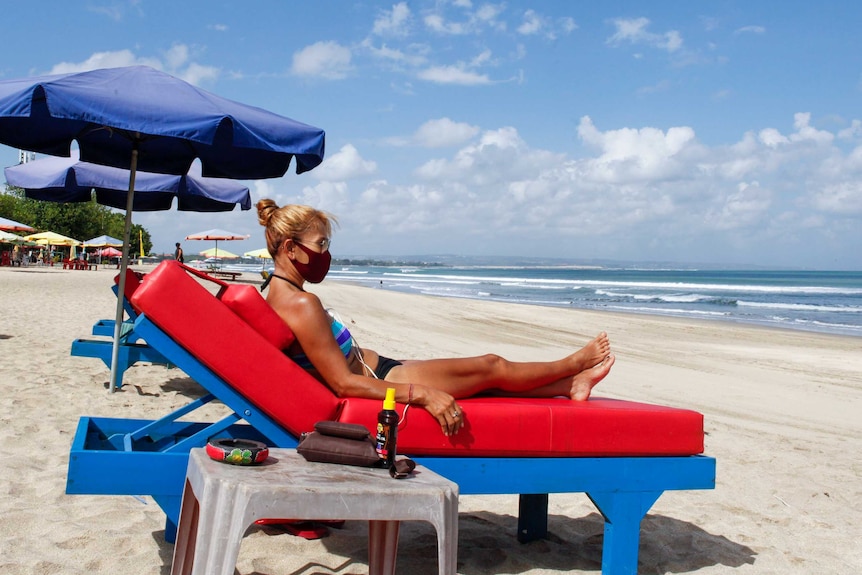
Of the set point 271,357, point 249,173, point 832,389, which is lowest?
point 832,389

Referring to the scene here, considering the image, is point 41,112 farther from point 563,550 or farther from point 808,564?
point 808,564

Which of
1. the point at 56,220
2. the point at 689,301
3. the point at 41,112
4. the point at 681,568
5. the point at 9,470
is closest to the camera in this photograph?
the point at 681,568

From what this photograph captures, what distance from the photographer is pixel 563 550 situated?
3562 mm

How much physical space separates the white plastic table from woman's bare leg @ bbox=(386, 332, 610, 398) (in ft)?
2.92

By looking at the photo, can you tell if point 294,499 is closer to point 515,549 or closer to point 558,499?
point 515,549

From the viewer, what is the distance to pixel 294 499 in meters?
2.13

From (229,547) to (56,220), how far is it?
62.3 meters

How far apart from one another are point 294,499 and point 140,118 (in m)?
3.37

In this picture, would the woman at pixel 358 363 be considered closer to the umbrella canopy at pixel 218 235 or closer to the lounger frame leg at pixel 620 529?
the lounger frame leg at pixel 620 529

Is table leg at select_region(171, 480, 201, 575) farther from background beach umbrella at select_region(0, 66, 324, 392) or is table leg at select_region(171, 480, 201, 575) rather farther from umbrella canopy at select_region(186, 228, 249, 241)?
umbrella canopy at select_region(186, 228, 249, 241)

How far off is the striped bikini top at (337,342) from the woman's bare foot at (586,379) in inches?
43.3

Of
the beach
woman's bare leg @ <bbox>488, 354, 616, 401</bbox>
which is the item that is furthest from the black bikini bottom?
the beach

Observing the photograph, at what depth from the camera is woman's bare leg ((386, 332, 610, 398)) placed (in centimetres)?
335

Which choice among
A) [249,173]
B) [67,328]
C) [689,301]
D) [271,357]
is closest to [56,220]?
[689,301]
